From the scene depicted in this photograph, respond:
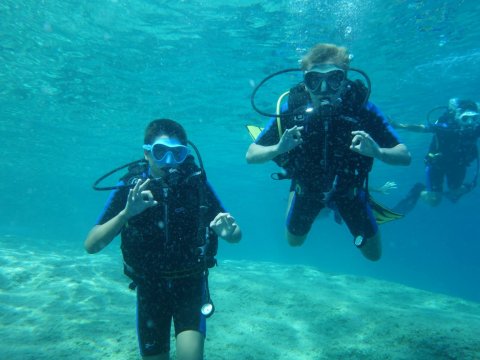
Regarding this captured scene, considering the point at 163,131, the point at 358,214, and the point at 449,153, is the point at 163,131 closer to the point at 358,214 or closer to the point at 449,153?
the point at 358,214

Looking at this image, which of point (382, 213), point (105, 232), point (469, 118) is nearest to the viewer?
point (105, 232)

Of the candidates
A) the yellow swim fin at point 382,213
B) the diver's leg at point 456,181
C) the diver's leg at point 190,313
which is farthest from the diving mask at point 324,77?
the diver's leg at point 456,181

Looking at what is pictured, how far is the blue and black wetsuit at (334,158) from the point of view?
15.8ft

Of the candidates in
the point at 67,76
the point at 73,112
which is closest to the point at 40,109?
the point at 73,112

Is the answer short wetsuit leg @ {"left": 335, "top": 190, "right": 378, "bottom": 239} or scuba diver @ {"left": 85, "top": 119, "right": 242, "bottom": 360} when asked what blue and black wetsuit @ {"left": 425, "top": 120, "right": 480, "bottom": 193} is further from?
scuba diver @ {"left": 85, "top": 119, "right": 242, "bottom": 360}

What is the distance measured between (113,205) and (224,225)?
159 cm

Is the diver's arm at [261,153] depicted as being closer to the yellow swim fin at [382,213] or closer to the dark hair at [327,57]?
the dark hair at [327,57]

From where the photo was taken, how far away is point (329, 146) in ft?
15.9

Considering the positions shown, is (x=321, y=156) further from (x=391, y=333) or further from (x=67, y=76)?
(x=67, y=76)

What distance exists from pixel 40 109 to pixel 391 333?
96.6 ft

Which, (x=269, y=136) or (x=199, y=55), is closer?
(x=269, y=136)

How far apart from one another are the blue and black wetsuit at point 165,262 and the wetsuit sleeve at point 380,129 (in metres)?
2.94

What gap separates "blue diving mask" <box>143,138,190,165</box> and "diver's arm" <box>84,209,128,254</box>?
83cm

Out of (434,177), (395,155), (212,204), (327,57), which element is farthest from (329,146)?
(434,177)
